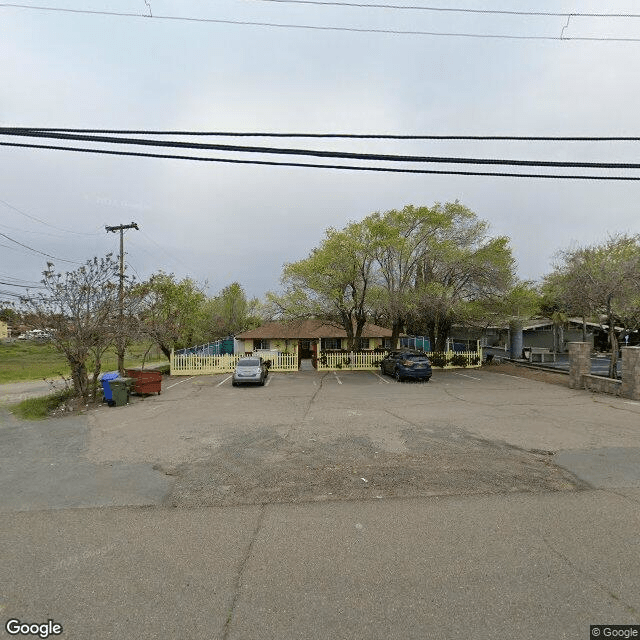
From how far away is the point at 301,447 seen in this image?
6961mm

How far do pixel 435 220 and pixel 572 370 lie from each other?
10.4 meters

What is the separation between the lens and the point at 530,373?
65.8ft

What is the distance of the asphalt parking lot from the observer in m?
2.72

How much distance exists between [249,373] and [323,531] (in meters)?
13.3

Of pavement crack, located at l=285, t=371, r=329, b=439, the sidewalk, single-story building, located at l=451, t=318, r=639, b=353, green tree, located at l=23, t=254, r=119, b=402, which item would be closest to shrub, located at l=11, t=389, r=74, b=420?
green tree, located at l=23, t=254, r=119, b=402

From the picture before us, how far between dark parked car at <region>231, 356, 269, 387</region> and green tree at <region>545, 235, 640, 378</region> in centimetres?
1433

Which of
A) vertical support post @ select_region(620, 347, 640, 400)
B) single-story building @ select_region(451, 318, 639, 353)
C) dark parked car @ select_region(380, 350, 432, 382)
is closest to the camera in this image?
vertical support post @ select_region(620, 347, 640, 400)

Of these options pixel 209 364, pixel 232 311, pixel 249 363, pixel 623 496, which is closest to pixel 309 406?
pixel 249 363

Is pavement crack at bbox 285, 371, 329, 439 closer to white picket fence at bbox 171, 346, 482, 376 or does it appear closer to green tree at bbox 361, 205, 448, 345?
white picket fence at bbox 171, 346, 482, 376

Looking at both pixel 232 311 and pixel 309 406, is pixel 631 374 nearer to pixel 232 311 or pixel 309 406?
pixel 309 406

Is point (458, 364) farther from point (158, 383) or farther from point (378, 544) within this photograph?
point (378, 544)

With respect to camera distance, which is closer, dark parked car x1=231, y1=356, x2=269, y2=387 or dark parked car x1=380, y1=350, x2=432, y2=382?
dark parked car x1=231, y1=356, x2=269, y2=387

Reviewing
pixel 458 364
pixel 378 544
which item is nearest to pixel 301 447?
pixel 378 544

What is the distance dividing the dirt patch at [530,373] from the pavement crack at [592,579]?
14.8 m
